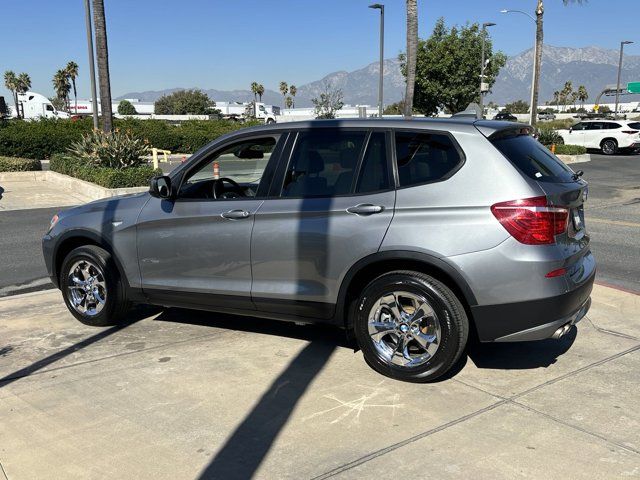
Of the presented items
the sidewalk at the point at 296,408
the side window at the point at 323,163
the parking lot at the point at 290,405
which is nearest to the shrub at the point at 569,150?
the parking lot at the point at 290,405

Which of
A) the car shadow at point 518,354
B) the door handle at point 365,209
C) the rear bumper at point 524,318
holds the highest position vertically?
the door handle at point 365,209

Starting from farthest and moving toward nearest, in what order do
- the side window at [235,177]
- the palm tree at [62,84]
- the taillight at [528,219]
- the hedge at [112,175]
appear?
the palm tree at [62,84]
the hedge at [112,175]
the side window at [235,177]
the taillight at [528,219]

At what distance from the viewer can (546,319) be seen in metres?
3.86

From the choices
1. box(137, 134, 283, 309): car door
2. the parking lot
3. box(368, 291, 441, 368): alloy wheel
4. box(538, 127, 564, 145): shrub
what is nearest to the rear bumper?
box(368, 291, 441, 368): alloy wheel

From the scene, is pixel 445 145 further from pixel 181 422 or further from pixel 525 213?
pixel 181 422

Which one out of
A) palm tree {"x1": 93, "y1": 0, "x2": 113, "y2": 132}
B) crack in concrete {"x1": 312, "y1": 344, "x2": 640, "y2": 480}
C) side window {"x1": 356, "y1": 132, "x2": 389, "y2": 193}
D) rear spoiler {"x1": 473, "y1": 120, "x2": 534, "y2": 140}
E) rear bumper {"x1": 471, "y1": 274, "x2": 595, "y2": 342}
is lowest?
crack in concrete {"x1": 312, "y1": 344, "x2": 640, "y2": 480}

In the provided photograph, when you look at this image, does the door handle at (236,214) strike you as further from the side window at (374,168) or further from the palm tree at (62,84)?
the palm tree at (62,84)

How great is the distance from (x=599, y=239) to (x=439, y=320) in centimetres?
668

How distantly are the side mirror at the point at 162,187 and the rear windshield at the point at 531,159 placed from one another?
→ 2.59m

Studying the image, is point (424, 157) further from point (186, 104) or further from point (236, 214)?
point (186, 104)

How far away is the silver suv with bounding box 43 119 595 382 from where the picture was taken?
12.6 feet

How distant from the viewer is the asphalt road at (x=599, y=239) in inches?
288

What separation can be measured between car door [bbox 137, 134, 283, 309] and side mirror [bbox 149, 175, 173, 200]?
0.07 metres

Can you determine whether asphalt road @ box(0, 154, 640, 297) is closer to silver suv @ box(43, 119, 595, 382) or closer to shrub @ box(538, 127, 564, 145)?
silver suv @ box(43, 119, 595, 382)
